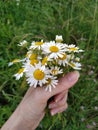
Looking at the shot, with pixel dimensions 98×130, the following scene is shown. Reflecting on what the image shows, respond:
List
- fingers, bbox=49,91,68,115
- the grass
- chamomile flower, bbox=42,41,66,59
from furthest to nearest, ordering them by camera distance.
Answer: the grass
fingers, bbox=49,91,68,115
chamomile flower, bbox=42,41,66,59

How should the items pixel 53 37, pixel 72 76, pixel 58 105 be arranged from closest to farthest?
pixel 72 76 → pixel 58 105 → pixel 53 37

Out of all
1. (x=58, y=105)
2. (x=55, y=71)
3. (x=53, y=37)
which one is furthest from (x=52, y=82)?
(x=53, y=37)

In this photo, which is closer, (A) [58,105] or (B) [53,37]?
(A) [58,105]

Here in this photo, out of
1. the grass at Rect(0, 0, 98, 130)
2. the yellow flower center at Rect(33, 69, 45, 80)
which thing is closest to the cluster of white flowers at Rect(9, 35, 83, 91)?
the yellow flower center at Rect(33, 69, 45, 80)

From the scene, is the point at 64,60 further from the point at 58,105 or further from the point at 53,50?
the point at 58,105

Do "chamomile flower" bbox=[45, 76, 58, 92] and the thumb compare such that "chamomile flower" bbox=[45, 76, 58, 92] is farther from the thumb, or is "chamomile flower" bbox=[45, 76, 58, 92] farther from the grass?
the grass

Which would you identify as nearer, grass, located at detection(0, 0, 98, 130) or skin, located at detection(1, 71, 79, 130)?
skin, located at detection(1, 71, 79, 130)

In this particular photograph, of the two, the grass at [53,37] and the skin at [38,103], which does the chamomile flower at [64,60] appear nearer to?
the skin at [38,103]

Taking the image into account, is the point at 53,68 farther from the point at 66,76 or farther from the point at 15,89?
the point at 15,89
